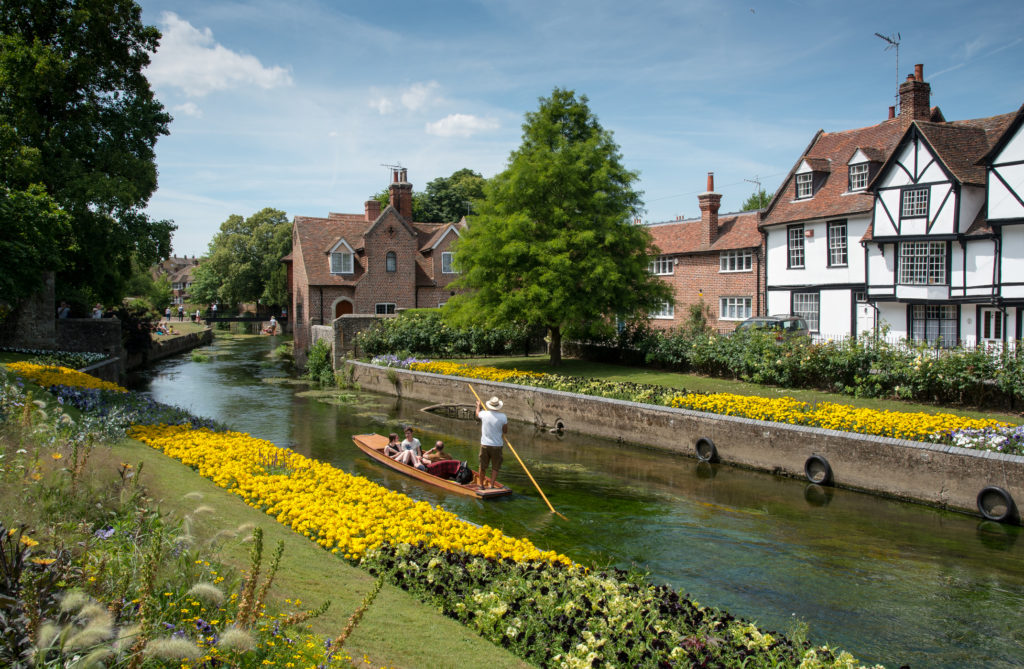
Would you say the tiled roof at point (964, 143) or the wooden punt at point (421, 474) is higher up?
the tiled roof at point (964, 143)

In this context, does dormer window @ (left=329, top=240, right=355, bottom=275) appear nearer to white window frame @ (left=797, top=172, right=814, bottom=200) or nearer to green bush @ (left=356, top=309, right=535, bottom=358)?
green bush @ (left=356, top=309, right=535, bottom=358)

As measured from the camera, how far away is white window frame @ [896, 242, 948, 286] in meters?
30.3

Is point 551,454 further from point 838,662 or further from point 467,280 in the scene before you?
point 838,662

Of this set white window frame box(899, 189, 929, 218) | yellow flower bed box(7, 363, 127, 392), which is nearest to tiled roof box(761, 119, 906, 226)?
white window frame box(899, 189, 929, 218)

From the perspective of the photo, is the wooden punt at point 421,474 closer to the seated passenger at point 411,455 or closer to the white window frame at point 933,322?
the seated passenger at point 411,455

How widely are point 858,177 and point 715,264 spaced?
9028mm

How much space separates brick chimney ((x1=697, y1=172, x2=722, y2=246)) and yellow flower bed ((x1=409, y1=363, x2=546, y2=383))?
59.8 ft

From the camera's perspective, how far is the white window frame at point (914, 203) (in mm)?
30578

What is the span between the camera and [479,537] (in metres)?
9.70

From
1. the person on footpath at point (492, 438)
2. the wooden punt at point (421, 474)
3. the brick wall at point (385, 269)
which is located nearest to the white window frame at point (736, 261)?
the brick wall at point (385, 269)

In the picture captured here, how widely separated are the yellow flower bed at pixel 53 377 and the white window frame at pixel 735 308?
30923mm

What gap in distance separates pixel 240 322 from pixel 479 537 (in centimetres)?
7435

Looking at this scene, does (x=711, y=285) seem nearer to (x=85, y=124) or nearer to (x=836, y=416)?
(x=836, y=416)

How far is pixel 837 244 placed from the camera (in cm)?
3456
